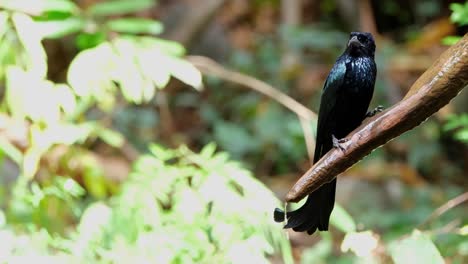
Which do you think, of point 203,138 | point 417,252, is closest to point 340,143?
point 417,252

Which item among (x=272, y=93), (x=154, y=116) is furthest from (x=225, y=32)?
(x=272, y=93)

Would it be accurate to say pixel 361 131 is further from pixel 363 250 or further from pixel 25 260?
pixel 25 260

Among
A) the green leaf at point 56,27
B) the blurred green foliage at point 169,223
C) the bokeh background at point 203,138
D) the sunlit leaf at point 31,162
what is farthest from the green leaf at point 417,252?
the sunlit leaf at point 31,162

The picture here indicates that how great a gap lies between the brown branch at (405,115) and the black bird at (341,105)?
14 cm

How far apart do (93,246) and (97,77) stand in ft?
1.52

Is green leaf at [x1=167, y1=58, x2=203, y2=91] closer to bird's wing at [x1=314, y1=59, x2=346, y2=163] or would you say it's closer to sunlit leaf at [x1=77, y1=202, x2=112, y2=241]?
sunlit leaf at [x1=77, y1=202, x2=112, y2=241]

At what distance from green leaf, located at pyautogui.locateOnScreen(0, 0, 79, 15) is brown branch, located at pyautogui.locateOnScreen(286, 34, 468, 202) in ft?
3.57

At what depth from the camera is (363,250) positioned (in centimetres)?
147

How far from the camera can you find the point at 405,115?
0.95 meters

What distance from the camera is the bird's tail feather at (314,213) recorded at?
117cm

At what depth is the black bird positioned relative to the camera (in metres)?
1.14

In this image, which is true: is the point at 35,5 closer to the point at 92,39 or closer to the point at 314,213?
the point at 92,39

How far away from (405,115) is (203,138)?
13.3ft

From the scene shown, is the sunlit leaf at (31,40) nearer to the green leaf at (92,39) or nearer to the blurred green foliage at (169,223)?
the green leaf at (92,39)
